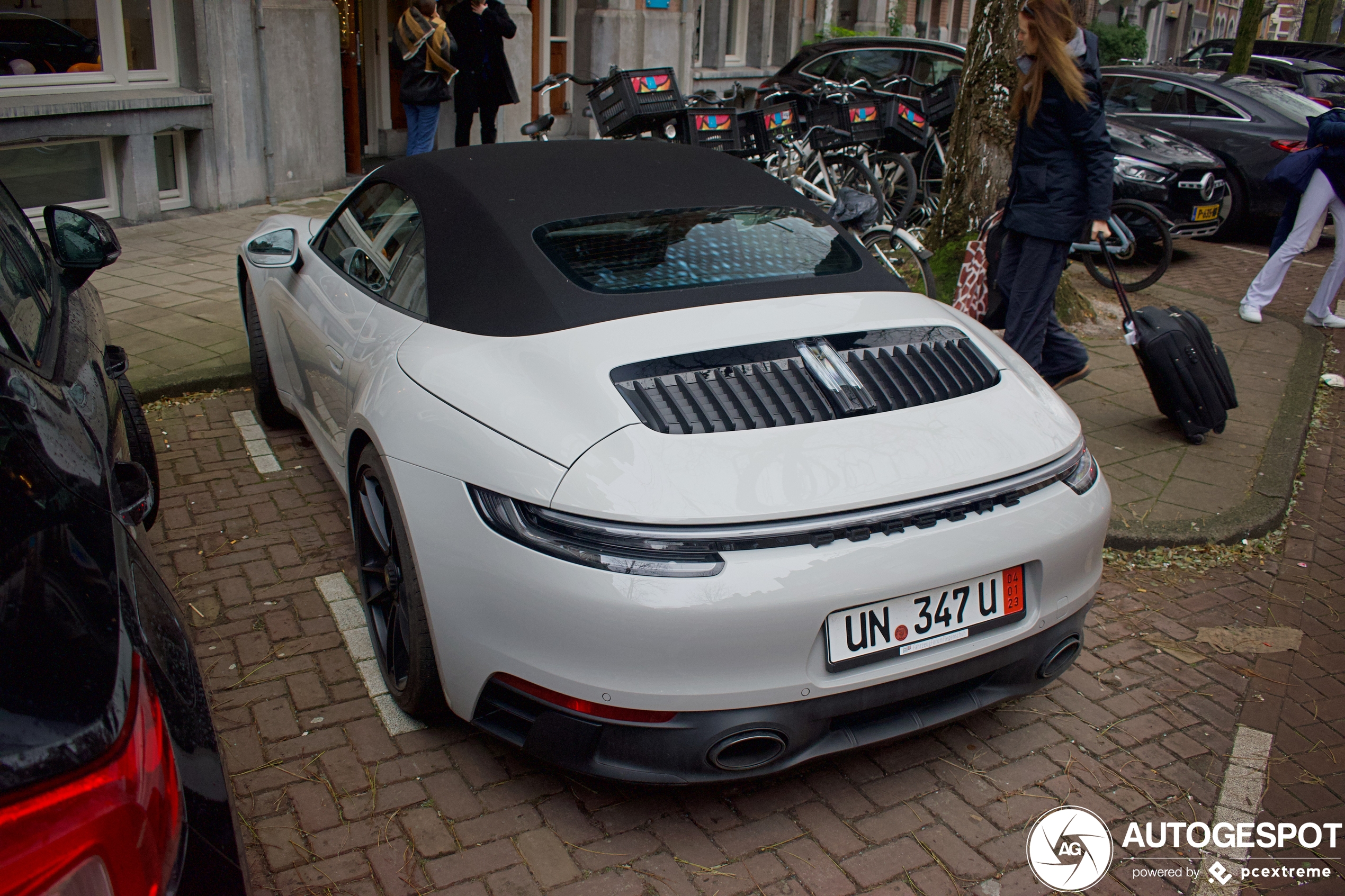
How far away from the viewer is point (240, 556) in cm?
391

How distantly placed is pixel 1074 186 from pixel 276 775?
405cm

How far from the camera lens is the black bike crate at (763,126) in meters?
9.22

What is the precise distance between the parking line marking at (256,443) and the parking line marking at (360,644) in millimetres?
1088

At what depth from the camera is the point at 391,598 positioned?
3.08 meters

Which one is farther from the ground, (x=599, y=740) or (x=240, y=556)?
(x=599, y=740)

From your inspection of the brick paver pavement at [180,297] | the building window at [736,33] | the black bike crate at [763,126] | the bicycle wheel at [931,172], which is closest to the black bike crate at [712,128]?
the black bike crate at [763,126]

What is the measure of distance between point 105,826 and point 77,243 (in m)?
2.49

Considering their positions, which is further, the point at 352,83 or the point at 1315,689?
the point at 352,83

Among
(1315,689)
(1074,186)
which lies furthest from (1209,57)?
(1315,689)

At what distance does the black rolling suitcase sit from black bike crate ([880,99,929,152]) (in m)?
5.05

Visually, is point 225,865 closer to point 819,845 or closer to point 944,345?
point 819,845

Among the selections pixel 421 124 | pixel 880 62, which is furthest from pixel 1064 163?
pixel 880 62

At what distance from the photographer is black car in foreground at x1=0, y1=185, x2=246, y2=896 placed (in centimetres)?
126

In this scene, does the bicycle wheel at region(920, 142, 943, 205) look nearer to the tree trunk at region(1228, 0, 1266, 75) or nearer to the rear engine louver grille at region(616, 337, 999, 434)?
the rear engine louver grille at region(616, 337, 999, 434)
